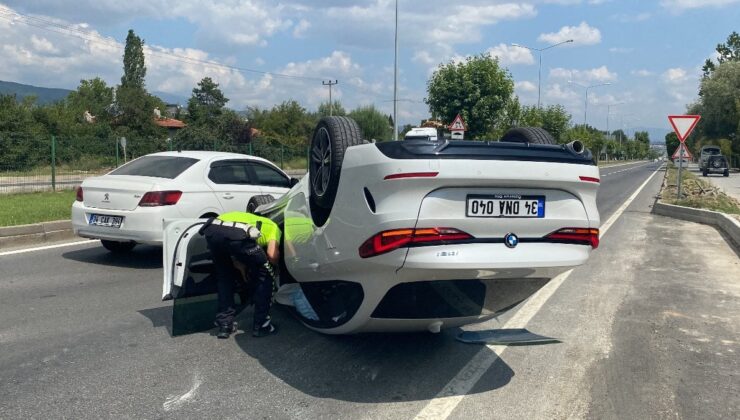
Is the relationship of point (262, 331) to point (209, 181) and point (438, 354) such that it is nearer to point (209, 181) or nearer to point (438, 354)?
point (438, 354)

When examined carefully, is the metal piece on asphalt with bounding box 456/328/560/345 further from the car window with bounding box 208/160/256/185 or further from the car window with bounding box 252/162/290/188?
the car window with bounding box 252/162/290/188

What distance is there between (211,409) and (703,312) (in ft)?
16.8

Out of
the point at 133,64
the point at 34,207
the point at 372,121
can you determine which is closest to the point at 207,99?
the point at 133,64

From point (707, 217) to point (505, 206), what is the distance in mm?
13124

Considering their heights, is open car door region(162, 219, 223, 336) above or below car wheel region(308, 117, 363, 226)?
below

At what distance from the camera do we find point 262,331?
511 cm

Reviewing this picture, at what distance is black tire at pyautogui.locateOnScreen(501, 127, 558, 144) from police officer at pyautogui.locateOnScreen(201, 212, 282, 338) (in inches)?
81.1

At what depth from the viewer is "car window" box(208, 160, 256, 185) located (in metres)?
8.52

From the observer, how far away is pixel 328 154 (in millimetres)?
4133

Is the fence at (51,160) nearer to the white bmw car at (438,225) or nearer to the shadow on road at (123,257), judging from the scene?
the shadow on road at (123,257)

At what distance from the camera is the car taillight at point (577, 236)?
12.4ft

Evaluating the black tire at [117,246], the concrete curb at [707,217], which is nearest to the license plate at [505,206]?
the black tire at [117,246]

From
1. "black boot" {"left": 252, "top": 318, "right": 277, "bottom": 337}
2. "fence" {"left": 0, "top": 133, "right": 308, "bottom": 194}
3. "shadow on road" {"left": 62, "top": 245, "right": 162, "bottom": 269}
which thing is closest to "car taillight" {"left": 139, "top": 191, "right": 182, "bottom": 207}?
"shadow on road" {"left": 62, "top": 245, "right": 162, "bottom": 269}

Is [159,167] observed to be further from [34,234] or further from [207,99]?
[207,99]
